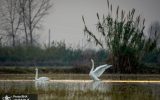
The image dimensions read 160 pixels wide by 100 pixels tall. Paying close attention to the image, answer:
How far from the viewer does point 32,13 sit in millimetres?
20578

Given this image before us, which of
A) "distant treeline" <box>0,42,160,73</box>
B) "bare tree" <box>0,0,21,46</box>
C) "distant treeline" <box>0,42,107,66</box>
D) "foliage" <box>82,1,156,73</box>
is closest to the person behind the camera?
"foliage" <box>82,1,156,73</box>

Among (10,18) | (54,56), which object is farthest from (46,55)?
(10,18)

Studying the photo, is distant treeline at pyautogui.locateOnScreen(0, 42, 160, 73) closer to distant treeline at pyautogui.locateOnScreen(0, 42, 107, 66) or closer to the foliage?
distant treeline at pyautogui.locateOnScreen(0, 42, 107, 66)

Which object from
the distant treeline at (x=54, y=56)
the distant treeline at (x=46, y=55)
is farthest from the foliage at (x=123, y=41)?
the distant treeline at (x=46, y=55)

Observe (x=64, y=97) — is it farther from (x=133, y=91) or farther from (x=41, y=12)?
(x=41, y=12)

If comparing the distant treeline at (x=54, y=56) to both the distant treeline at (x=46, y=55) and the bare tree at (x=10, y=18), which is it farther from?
the bare tree at (x=10, y=18)

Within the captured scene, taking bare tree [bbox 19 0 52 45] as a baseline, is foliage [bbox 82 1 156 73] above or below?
below

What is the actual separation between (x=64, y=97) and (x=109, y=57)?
7.87 m

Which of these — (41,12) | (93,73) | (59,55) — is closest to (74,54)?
(59,55)

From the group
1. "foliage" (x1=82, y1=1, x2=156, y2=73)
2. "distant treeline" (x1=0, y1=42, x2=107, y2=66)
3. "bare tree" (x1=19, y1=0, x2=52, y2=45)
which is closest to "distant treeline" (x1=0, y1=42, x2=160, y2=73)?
"distant treeline" (x1=0, y1=42, x2=107, y2=66)

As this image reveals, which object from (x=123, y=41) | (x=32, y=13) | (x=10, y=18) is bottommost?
(x=123, y=41)

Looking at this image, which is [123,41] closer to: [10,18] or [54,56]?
[54,56]

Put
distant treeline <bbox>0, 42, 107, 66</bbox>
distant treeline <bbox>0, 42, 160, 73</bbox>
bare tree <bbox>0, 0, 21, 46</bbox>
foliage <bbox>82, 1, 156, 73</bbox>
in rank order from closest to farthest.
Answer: foliage <bbox>82, 1, 156, 73</bbox> < distant treeline <bbox>0, 42, 160, 73</bbox> < distant treeline <bbox>0, 42, 107, 66</bbox> < bare tree <bbox>0, 0, 21, 46</bbox>

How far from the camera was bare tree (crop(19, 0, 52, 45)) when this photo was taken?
20.2 meters
